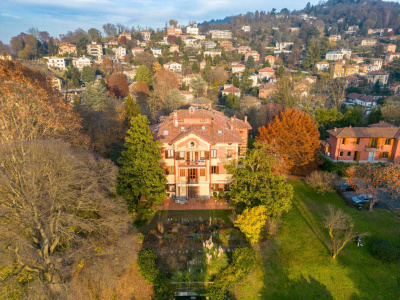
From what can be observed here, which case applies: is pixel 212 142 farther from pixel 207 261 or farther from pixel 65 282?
pixel 65 282

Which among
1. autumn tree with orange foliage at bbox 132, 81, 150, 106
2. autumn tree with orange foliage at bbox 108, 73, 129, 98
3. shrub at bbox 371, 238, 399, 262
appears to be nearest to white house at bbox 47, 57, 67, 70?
autumn tree with orange foliage at bbox 108, 73, 129, 98

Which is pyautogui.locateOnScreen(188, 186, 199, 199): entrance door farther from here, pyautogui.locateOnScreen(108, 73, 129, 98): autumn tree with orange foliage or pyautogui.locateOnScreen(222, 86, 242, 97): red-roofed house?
pyautogui.locateOnScreen(108, 73, 129, 98): autumn tree with orange foliage

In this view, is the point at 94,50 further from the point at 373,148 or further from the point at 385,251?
the point at 385,251

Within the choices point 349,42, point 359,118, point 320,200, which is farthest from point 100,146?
point 349,42

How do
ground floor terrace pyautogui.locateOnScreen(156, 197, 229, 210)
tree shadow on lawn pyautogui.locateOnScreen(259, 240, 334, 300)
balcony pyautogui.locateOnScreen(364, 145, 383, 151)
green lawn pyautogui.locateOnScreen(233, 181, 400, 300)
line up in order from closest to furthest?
1. tree shadow on lawn pyautogui.locateOnScreen(259, 240, 334, 300)
2. green lawn pyautogui.locateOnScreen(233, 181, 400, 300)
3. ground floor terrace pyautogui.locateOnScreen(156, 197, 229, 210)
4. balcony pyautogui.locateOnScreen(364, 145, 383, 151)

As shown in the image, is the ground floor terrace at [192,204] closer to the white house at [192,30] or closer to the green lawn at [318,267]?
the green lawn at [318,267]

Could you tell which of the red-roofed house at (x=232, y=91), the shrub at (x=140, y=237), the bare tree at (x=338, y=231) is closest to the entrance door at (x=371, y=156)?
the bare tree at (x=338, y=231)
